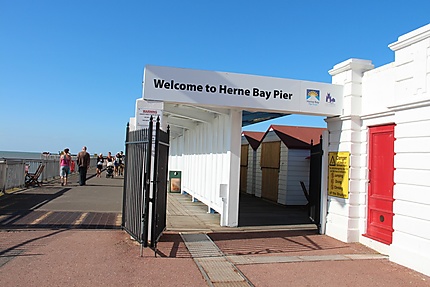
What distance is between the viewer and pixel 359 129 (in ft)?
29.9

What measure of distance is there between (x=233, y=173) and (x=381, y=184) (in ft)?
11.1

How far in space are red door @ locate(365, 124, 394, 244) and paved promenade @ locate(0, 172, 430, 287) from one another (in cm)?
53

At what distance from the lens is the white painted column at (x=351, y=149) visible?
29.3 ft

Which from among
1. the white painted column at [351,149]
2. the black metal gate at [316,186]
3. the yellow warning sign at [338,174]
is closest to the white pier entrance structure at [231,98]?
the white painted column at [351,149]

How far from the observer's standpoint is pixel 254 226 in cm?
1043

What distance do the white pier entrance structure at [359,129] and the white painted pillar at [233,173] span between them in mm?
25


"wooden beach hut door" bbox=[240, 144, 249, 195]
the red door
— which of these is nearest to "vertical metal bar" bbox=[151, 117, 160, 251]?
the red door

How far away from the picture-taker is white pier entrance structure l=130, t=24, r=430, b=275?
6.93 metres

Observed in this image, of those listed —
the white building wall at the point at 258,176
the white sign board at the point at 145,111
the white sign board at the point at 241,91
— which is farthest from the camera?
the white building wall at the point at 258,176

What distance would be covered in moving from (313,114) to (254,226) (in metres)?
3.20

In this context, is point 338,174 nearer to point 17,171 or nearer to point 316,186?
point 316,186

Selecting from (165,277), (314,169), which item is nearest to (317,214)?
(314,169)

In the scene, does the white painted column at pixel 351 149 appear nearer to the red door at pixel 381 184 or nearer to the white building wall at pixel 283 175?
the red door at pixel 381 184

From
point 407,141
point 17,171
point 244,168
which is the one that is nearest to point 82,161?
point 17,171
